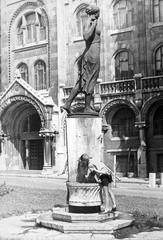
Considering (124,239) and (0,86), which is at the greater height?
(0,86)

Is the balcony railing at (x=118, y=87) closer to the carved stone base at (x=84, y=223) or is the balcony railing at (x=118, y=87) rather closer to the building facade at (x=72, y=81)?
the building facade at (x=72, y=81)

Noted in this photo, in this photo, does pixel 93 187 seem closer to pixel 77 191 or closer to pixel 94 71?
pixel 77 191

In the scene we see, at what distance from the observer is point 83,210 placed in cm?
1048

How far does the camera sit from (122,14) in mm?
30953

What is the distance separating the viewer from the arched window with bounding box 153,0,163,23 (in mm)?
29003

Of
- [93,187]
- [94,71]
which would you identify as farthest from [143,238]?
[94,71]

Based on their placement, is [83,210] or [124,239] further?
[83,210]

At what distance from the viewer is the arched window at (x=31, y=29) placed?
34.1m

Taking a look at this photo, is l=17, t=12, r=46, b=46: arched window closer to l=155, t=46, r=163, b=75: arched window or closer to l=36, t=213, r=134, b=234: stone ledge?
l=155, t=46, r=163, b=75: arched window

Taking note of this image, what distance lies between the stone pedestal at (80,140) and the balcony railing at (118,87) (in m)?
17.9

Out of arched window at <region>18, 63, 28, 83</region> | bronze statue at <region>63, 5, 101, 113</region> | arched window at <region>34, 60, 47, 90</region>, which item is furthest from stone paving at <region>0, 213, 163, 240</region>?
arched window at <region>18, 63, 28, 83</region>

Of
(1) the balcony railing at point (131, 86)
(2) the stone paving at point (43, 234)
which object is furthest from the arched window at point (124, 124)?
(2) the stone paving at point (43, 234)

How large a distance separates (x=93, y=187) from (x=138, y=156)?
710 inches

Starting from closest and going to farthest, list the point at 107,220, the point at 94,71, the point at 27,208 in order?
the point at 107,220 < the point at 94,71 < the point at 27,208
